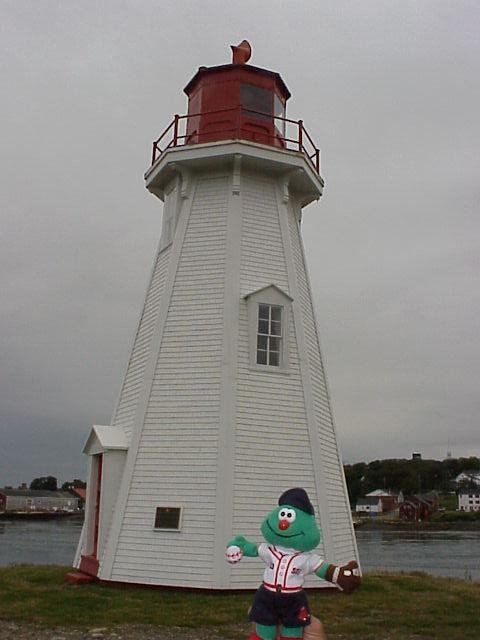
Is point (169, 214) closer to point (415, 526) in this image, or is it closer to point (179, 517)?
point (179, 517)

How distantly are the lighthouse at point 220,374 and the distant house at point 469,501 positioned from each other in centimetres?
7175

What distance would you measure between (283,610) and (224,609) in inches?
146

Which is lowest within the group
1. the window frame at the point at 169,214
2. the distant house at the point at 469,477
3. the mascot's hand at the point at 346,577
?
the mascot's hand at the point at 346,577

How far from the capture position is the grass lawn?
848cm

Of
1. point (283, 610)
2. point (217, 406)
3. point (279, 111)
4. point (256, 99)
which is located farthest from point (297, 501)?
point (279, 111)

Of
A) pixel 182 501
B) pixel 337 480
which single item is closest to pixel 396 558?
pixel 337 480

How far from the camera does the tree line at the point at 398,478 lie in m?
87.2

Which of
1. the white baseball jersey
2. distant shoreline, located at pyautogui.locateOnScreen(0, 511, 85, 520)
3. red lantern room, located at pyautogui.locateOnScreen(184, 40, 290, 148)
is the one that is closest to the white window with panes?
red lantern room, located at pyautogui.locateOnScreen(184, 40, 290, 148)

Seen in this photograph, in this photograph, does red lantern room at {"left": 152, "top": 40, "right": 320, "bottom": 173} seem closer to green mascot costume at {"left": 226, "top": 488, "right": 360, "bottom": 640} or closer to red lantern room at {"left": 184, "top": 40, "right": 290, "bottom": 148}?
red lantern room at {"left": 184, "top": 40, "right": 290, "bottom": 148}

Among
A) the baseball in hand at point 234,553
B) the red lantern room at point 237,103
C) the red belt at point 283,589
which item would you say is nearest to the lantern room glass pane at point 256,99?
the red lantern room at point 237,103

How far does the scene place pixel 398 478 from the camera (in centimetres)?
8819

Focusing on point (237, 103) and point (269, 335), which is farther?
point (237, 103)

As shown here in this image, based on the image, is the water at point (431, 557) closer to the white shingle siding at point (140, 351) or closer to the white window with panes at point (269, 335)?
the white window with panes at point (269, 335)

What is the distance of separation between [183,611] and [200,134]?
27.4 feet
